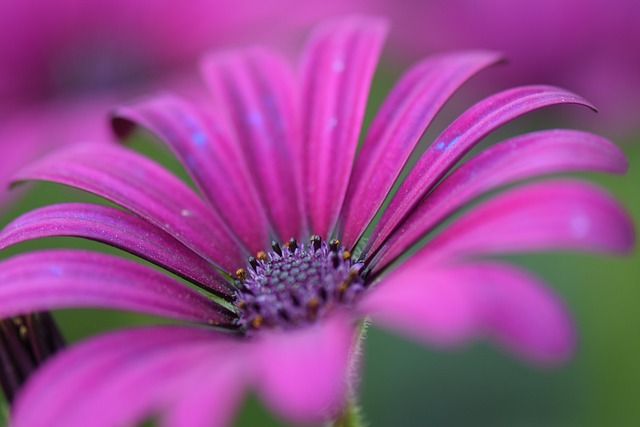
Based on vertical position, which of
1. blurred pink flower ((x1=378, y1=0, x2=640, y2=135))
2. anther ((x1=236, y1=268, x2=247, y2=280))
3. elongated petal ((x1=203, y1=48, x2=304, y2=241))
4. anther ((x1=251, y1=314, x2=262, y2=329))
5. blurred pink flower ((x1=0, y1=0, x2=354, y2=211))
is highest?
blurred pink flower ((x1=0, y1=0, x2=354, y2=211))

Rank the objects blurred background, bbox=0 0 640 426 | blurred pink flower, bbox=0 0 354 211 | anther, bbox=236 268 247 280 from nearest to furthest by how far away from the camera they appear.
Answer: anther, bbox=236 268 247 280, blurred background, bbox=0 0 640 426, blurred pink flower, bbox=0 0 354 211

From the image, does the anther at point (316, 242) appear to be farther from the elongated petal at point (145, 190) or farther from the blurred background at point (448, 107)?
the blurred background at point (448, 107)

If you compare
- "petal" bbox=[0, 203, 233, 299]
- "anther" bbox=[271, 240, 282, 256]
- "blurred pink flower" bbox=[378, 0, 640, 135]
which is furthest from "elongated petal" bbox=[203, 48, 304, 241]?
"blurred pink flower" bbox=[378, 0, 640, 135]

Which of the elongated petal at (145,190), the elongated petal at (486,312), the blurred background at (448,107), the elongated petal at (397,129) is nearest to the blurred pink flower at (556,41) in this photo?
the blurred background at (448,107)

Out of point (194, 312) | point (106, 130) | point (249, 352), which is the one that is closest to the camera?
point (249, 352)

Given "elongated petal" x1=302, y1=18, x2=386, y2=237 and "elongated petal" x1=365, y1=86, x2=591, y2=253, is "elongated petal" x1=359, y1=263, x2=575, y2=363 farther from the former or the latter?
"elongated petal" x1=302, y1=18, x2=386, y2=237

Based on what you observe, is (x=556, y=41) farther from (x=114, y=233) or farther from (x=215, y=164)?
(x=114, y=233)

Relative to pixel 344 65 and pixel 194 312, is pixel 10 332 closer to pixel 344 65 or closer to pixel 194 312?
pixel 194 312

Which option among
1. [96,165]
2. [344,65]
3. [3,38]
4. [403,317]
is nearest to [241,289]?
[96,165]
